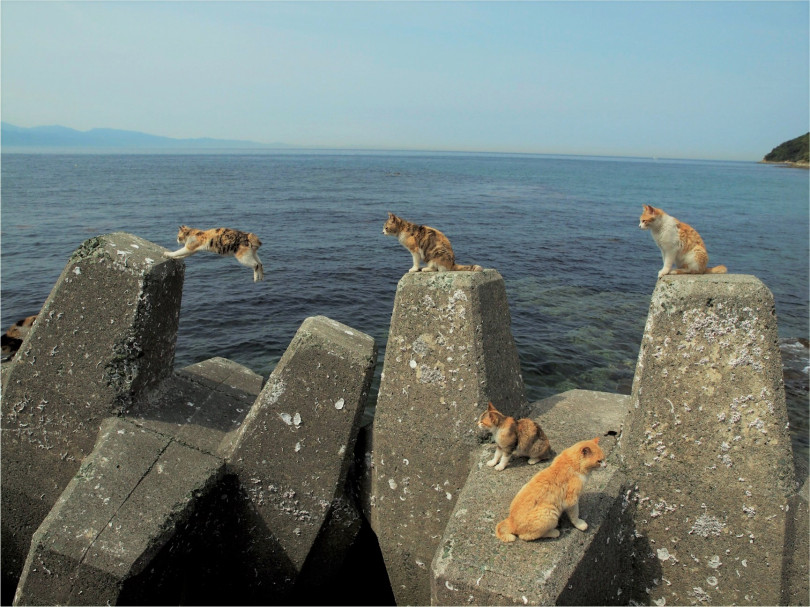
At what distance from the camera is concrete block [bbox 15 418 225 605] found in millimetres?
4172

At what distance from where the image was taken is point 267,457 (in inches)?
198

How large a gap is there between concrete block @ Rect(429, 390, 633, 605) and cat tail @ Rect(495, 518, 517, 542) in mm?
41

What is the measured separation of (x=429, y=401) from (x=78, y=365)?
3.40 m

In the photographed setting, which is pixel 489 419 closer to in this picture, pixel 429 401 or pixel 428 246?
pixel 429 401

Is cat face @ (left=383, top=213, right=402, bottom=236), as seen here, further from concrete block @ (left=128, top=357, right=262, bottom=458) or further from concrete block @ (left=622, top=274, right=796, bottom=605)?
concrete block @ (left=622, top=274, right=796, bottom=605)

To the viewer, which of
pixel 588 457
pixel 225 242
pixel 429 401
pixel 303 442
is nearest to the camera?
pixel 588 457

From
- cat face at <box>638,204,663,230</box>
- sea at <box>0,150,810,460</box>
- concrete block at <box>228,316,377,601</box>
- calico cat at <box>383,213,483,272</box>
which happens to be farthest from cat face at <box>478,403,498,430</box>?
sea at <box>0,150,810,460</box>

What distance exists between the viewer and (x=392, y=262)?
2245 centimetres

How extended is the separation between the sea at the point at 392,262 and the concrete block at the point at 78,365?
19.1 ft

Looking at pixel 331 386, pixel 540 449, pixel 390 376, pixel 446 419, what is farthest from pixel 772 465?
pixel 331 386

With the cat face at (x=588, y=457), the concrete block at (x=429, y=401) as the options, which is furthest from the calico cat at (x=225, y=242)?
the cat face at (x=588, y=457)

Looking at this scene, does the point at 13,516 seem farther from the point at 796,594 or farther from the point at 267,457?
the point at 796,594


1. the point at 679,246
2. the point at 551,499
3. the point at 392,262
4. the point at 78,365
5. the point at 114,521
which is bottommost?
the point at 392,262

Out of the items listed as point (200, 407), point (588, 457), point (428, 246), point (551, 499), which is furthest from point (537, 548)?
point (200, 407)
